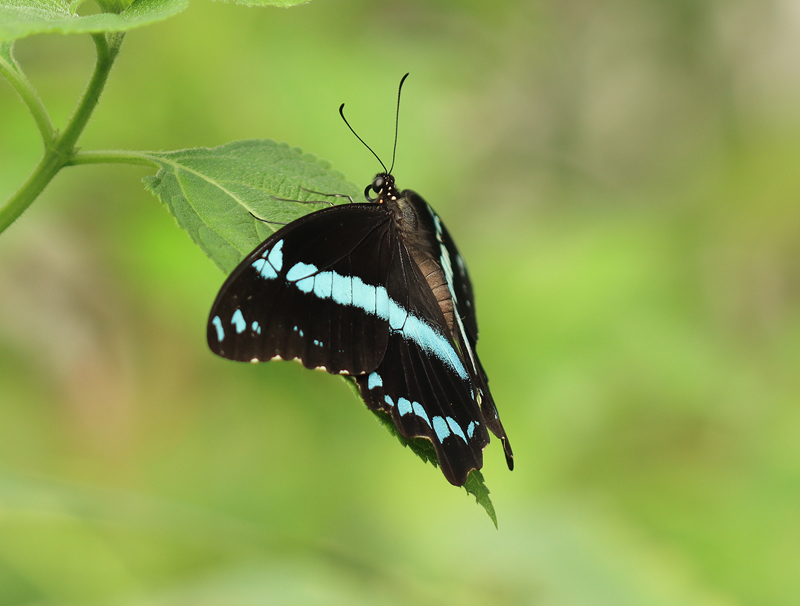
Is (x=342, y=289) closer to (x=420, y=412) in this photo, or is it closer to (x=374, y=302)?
(x=374, y=302)

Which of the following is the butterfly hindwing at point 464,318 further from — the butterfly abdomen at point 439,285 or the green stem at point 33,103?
the green stem at point 33,103

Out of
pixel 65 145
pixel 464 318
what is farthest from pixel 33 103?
pixel 464 318

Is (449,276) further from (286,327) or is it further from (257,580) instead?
(257,580)

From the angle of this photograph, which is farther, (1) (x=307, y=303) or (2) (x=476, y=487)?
(1) (x=307, y=303)

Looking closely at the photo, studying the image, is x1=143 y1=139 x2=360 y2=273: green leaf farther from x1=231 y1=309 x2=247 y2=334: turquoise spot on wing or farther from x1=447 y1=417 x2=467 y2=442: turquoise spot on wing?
x1=447 y1=417 x2=467 y2=442: turquoise spot on wing

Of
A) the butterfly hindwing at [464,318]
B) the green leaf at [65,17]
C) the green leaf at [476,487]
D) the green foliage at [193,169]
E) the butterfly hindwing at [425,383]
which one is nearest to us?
the green leaf at [65,17]

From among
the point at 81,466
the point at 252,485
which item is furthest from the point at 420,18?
the point at 81,466

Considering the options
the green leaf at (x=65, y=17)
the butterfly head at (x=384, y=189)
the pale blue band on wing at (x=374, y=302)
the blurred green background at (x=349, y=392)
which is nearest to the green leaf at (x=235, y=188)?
the pale blue band on wing at (x=374, y=302)

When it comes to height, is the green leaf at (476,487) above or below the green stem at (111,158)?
below
